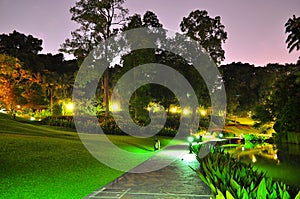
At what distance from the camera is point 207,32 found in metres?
40.6

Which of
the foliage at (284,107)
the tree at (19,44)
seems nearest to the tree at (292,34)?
the foliage at (284,107)

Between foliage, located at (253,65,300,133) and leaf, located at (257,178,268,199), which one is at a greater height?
foliage, located at (253,65,300,133)

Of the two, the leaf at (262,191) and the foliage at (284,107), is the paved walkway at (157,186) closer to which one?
the leaf at (262,191)

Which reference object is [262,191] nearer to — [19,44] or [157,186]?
[157,186]

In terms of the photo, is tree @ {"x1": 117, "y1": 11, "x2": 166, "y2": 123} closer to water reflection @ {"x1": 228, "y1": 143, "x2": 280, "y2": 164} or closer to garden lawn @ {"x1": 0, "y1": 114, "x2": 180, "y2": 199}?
water reflection @ {"x1": 228, "y1": 143, "x2": 280, "y2": 164}

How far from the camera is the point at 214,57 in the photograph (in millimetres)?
40375

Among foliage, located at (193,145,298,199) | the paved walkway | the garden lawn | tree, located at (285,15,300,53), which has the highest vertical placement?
tree, located at (285,15,300,53)

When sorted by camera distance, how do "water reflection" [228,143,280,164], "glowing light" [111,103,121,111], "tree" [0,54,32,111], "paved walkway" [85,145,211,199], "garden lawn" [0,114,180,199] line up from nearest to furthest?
"paved walkway" [85,145,211,199] → "garden lawn" [0,114,180,199] → "water reflection" [228,143,280,164] → "tree" [0,54,32,111] → "glowing light" [111,103,121,111]

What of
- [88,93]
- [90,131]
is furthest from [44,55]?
[90,131]

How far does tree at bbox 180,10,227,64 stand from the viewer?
132 feet

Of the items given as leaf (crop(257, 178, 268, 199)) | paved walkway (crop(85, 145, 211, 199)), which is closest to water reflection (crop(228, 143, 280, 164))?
paved walkway (crop(85, 145, 211, 199))

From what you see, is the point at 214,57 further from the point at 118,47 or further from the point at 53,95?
the point at 53,95

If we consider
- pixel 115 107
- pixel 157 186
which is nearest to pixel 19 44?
pixel 115 107

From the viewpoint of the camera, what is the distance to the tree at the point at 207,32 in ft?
132
